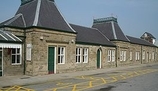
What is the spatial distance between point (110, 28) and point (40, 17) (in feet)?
56.8

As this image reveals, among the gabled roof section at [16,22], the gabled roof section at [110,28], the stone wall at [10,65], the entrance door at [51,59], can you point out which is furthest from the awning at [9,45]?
the gabled roof section at [110,28]

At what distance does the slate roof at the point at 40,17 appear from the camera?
807 inches

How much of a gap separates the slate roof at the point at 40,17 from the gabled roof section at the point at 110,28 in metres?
12.9

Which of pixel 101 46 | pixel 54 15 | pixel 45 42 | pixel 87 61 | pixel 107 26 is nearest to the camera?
pixel 45 42

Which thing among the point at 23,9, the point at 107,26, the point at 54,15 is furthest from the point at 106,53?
the point at 23,9

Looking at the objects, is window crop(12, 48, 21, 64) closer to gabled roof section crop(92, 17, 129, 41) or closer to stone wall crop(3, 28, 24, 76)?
stone wall crop(3, 28, 24, 76)

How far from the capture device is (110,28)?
35.8 meters

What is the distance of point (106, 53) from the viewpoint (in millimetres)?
30984

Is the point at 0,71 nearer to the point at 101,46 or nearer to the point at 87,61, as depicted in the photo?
the point at 87,61

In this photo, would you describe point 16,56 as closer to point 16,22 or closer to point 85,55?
point 16,22

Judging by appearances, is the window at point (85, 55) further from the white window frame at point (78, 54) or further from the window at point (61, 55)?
the window at point (61, 55)

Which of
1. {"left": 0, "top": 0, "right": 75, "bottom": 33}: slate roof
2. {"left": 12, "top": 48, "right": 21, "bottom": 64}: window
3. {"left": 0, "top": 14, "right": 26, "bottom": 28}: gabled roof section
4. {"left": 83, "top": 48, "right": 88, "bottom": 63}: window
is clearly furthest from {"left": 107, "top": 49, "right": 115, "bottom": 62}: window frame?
{"left": 12, "top": 48, "right": 21, "bottom": 64}: window

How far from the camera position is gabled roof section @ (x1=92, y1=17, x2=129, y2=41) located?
3459cm

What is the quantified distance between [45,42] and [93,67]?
9767mm
